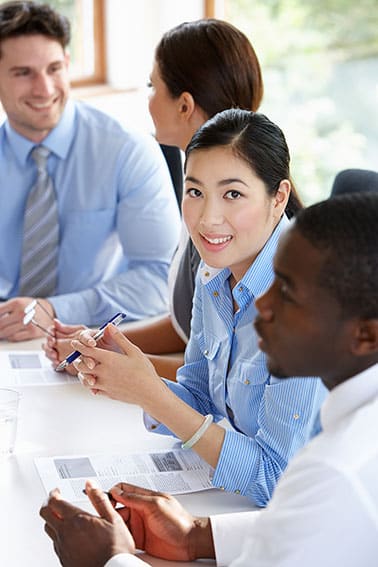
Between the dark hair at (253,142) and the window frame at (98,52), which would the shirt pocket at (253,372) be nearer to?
the dark hair at (253,142)

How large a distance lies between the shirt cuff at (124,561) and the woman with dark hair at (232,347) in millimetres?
303

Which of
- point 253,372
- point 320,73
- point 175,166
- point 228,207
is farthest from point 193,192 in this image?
point 320,73

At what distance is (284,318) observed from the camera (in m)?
1.10

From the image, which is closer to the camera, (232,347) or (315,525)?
(315,525)

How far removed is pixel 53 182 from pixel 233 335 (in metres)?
1.13

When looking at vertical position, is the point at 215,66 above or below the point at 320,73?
above

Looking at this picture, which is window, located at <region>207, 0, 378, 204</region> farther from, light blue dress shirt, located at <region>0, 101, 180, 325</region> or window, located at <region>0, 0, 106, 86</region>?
light blue dress shirt, located at <region>0, 101, 180, 325</region>

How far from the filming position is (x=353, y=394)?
1081 mm

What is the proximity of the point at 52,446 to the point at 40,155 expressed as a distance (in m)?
1.16

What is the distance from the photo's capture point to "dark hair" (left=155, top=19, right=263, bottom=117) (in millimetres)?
2088

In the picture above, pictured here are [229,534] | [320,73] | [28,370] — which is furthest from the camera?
[320,73]

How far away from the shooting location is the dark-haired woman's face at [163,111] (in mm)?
2207

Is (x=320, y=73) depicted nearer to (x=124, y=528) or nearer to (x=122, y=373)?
(x=122, y=373)

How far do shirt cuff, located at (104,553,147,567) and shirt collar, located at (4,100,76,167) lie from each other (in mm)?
1602
